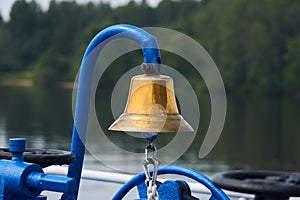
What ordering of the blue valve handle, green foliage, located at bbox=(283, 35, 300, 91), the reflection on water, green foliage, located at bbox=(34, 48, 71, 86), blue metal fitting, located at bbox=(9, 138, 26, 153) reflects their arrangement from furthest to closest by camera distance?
1. green foliage, located at bbox=(34, 48, 71, 86)
2. green foliage, located at bbox=(283, 35, 300, 91)
3. the reflection on water
4. the blue valve handle
5. blue metal fitting, located at bbox=(9, 138, 26, 153)

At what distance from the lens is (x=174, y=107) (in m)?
2.13

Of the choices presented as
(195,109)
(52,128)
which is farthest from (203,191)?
(52,128)

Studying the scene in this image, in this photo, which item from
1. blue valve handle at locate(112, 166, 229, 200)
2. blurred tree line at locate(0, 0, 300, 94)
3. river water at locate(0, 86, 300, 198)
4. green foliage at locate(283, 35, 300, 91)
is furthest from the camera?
blurred tree line at locate(0, 0, 300, 94)

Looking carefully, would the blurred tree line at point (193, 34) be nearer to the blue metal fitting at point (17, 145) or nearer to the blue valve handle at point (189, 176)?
the blue valve handle at point (189, 176)

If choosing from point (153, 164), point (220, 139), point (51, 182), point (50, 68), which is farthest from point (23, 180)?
point (50, 68)

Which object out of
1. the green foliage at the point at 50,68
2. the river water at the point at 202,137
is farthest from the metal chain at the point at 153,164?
the green foliage at the point at 50,68

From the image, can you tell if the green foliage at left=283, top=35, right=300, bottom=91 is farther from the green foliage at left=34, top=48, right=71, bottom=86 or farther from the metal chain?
the metal chain

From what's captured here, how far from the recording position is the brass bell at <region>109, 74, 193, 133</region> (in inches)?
81.9

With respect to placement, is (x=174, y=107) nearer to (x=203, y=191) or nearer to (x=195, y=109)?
(x=195, y=109)

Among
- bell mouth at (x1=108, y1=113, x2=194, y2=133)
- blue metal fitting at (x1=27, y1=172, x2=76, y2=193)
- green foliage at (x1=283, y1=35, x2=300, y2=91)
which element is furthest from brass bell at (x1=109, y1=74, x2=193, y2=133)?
green foliage at (x1=283, y1=35, x2=300, y2=91)

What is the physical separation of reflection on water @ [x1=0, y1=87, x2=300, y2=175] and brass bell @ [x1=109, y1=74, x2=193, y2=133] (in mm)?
22068

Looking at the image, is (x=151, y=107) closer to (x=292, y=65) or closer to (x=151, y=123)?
(x=151, y=123)

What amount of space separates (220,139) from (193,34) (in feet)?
160

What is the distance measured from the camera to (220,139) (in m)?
37.4
